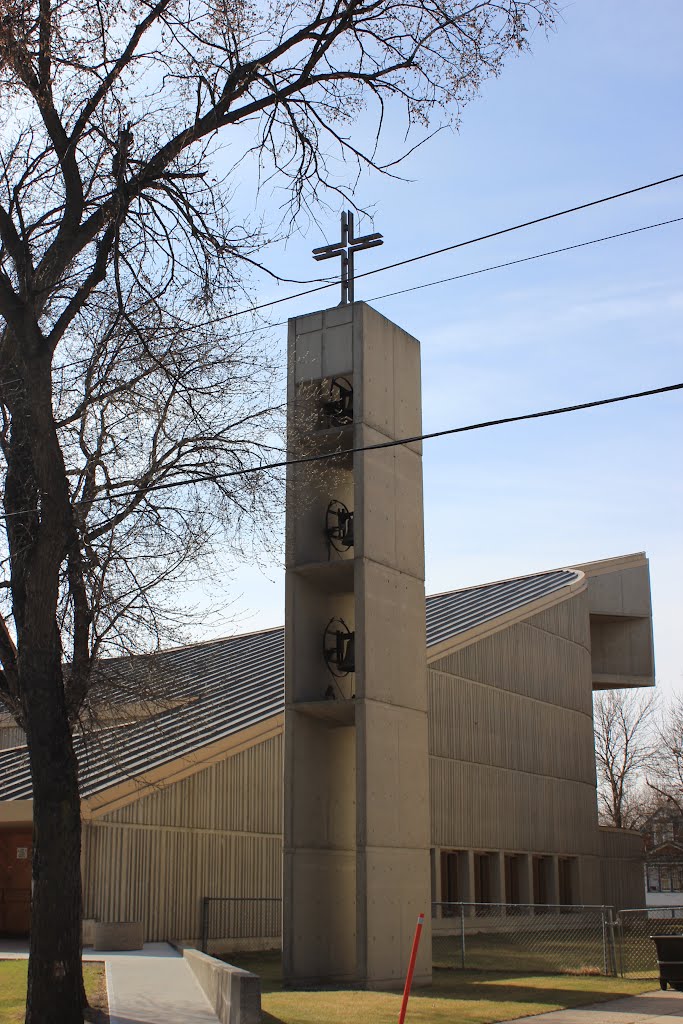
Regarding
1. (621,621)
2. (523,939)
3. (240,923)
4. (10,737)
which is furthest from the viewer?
(621,621)

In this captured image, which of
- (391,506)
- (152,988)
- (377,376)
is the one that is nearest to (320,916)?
(152,988)

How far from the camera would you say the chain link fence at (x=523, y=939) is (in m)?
19.8

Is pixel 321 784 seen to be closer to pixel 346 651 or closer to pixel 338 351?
pixel 346 651

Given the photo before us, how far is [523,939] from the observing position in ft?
94.5

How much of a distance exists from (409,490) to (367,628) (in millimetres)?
2760

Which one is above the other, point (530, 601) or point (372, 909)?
point (530, 601)

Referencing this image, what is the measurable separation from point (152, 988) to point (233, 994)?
3.41m

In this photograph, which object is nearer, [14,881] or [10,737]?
[14,881]

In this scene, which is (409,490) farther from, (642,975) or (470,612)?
(470,612)

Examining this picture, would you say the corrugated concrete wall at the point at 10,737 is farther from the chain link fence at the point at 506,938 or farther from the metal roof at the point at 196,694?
the chain link fence at the point at 506,938

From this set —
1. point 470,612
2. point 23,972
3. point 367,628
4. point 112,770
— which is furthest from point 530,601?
point 23,972

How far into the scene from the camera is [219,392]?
47.8ft

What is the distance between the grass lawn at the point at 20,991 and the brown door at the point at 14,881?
736cm

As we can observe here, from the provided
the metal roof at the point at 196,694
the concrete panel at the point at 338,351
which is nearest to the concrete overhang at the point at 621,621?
the metal roof at the point at 196,694
